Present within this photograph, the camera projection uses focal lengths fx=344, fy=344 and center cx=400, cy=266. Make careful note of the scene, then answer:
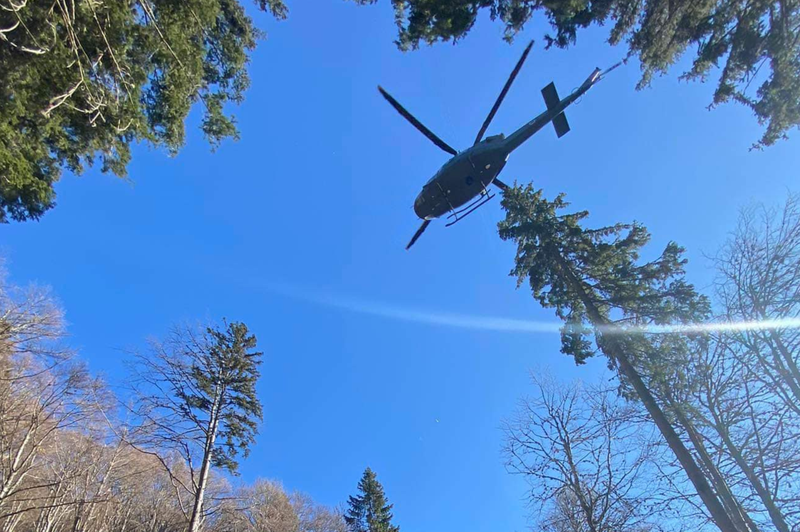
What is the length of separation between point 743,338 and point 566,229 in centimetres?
496

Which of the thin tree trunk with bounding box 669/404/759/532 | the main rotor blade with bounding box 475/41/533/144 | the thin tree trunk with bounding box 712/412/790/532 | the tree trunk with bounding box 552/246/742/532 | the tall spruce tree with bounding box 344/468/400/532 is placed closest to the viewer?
the tree trunk with bounding box 552/246/742/532

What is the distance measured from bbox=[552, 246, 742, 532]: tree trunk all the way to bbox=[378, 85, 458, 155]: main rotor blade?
176 inches

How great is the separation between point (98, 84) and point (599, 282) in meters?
11.8

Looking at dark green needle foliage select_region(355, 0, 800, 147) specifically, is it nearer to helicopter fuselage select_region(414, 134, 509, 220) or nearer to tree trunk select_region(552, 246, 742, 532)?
helicopter fuselage select_region(414, 134, 509, 220)

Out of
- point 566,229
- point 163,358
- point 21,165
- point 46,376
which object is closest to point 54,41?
point 21,165

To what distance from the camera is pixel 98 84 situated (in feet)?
16.5

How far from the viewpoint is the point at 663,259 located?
956 centimetres

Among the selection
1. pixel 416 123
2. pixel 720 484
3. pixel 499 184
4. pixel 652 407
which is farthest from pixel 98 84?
pixel 720 484

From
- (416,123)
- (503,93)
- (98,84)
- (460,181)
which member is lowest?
(98,84)

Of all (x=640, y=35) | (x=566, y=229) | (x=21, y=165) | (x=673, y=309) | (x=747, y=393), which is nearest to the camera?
(x=21, y=165)

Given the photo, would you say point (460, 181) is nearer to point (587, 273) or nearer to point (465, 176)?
point (465, 176)

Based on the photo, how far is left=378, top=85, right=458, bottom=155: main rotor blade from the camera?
7848 millimetres

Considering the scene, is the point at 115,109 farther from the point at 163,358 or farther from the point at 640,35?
the point at 640,35

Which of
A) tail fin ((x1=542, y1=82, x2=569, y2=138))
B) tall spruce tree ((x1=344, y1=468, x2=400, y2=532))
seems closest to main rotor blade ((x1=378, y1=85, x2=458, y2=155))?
tail fin ((x1=542, y1=82, x2=569, y2=138))
